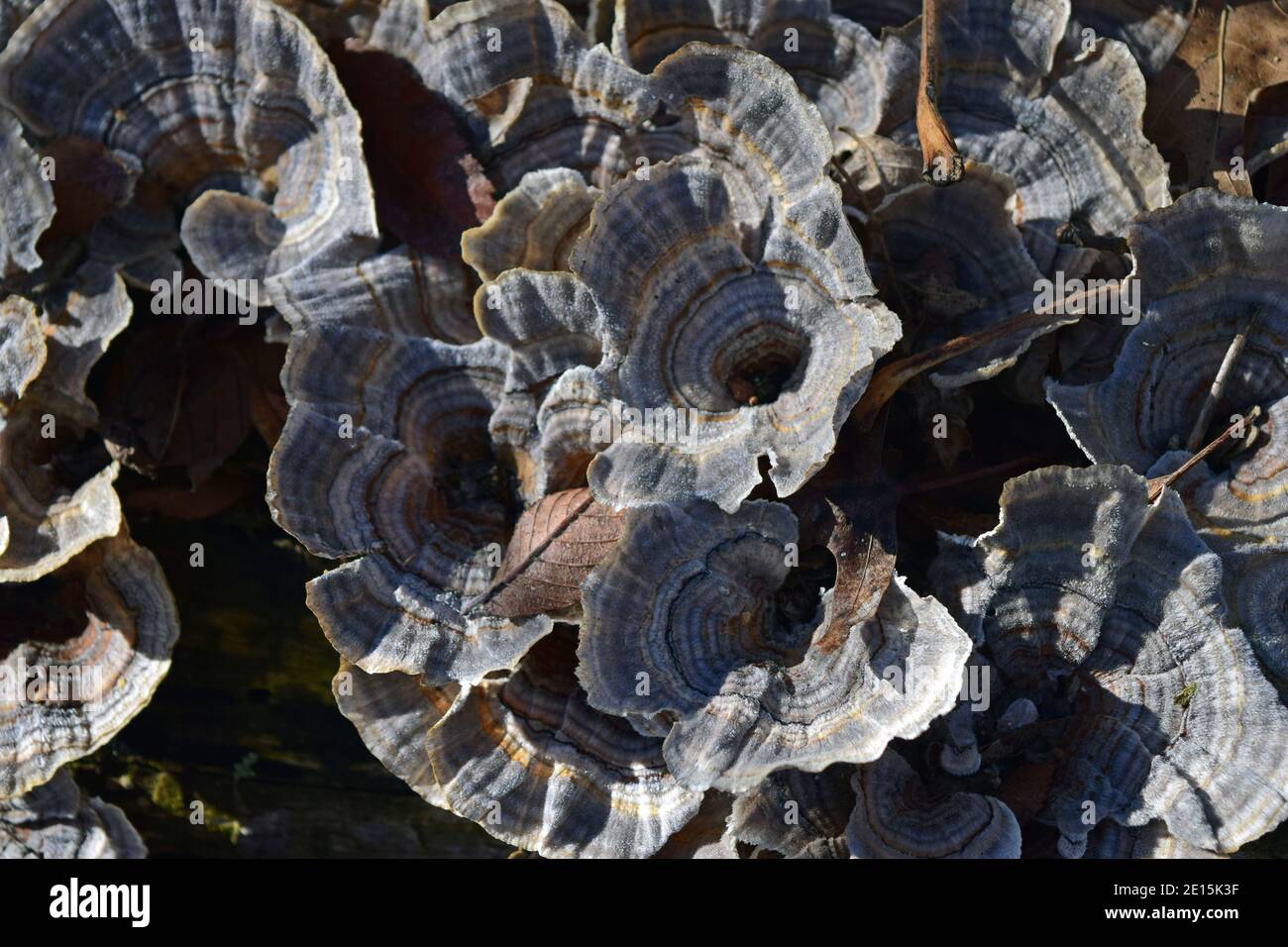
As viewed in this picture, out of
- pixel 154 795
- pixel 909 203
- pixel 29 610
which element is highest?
pixel 909 203

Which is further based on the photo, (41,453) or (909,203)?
(41,453)

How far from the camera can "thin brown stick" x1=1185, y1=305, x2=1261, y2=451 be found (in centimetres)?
285

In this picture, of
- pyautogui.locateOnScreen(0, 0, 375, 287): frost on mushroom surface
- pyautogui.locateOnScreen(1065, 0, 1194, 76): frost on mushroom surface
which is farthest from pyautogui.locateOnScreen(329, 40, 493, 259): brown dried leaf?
pyautogui.locateOnScreen(1065, 0, 1194, 76): frost on mushroom surface

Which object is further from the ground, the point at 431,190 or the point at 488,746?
the point at 431,190

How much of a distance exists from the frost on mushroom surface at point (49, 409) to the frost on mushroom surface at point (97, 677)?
0.47 feet

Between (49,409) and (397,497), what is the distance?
1207 millimetres

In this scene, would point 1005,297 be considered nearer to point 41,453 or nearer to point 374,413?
point 374,413

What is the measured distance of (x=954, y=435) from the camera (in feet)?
9.71

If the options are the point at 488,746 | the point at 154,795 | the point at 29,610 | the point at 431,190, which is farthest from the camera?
the point at 154,795

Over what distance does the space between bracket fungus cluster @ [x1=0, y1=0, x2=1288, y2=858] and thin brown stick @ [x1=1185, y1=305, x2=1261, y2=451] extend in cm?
2

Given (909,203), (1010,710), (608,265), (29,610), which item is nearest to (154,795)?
(29,610)

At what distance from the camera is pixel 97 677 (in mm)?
3398

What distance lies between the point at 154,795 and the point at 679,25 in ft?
10.9

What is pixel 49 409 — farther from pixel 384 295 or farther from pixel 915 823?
pixel 915 823
